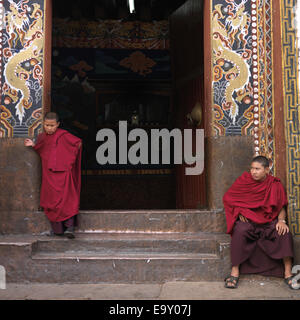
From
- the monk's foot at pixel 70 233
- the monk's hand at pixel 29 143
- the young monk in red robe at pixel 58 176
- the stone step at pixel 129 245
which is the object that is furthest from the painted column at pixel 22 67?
the stone step at pixel 129 245

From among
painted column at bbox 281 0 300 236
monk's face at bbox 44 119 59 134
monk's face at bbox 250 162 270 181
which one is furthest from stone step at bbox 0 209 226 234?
monk's face at bbox 44 119 59 134

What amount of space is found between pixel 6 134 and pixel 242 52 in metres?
2.64

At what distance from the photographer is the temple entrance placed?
7.09 m

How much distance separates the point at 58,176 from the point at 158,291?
59.2 inches

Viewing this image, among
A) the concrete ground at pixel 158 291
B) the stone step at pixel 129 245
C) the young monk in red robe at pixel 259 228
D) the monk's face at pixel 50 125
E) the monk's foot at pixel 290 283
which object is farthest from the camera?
the monk's face at pixel 50 125

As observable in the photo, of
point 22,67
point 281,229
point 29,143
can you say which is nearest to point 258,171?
point 281,229

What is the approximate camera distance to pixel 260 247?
11.7ft

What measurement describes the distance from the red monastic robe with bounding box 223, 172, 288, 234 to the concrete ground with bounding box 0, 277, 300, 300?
0.53 meters

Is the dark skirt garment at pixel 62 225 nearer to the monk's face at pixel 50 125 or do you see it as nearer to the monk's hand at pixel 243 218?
the monk's face at pixel 50 125

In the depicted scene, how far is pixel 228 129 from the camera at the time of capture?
4.21 metres

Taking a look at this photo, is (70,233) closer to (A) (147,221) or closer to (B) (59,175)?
(B) (59,175)

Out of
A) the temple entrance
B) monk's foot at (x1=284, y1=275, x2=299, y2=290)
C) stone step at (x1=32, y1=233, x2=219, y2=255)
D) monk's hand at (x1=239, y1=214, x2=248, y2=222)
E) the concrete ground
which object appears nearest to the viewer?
the concrete ground

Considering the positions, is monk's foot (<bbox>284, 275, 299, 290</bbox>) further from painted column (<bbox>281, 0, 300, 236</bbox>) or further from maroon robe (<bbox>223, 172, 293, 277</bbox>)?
painted column (<bbox>281, 0, 300, 236</bbox>)

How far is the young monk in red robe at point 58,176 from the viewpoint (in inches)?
153
